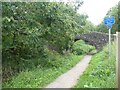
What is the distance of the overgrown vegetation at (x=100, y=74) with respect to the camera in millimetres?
3670

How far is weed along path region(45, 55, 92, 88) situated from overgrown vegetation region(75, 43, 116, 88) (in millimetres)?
126

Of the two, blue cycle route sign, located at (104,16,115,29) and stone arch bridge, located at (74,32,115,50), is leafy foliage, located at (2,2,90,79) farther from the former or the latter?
blue cycle route sign, located at (104,16,115,29)

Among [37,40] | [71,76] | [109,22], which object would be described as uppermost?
[109,22]

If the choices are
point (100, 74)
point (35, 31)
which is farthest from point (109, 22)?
point (35, 31)

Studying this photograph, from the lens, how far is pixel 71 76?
467cm

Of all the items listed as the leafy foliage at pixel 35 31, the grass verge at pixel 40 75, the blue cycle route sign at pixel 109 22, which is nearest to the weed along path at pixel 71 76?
the grass verge at pixel 40 75

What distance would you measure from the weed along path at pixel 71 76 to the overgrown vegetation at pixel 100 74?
13cm

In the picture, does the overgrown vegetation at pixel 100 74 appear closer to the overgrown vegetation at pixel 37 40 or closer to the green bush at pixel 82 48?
the green bush at pixel 82 48

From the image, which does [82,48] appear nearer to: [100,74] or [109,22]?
[109,22]

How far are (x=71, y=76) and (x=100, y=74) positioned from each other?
2.07 feet

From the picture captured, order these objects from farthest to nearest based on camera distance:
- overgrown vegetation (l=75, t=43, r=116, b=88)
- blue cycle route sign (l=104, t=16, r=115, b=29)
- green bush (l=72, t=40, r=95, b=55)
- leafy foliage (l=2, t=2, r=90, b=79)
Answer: green bush (l=72, t=40, r=95, b=55)
blue cycle route sign (l=104, t=16, r=115, b=29)
leafy foliage (l=2, t=2, r=90, b=79)
overgrown vegetation (l=75, t=43, r=116, b=88)

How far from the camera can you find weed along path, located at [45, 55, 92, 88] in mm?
4069

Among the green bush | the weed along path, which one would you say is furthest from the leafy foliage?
the weed along path

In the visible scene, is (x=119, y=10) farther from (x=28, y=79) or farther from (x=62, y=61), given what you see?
(x=28, y=79)
